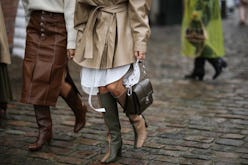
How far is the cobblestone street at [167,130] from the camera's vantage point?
432 cm

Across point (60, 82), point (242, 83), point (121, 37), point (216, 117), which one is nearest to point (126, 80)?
point (121, 37)

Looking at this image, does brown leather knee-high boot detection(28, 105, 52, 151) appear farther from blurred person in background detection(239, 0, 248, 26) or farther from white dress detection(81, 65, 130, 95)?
blurred person in background detection(239, 0, 248, 26)

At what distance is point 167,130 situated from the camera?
511 centimetres

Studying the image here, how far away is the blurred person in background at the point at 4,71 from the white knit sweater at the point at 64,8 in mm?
403

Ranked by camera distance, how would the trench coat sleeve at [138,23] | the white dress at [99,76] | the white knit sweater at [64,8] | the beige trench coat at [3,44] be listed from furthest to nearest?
the beige trench coat at [3,44], the white knit sweater at [64,8], the white dress at [99,76], the trench coat sleeve at [138,23]

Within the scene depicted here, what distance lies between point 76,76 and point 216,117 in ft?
9.77

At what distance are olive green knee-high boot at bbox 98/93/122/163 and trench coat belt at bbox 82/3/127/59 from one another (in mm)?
390

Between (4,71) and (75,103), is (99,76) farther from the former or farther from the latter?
(4,71)

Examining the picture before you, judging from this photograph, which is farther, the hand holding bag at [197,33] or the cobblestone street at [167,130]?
the hand holding bag at [197,33]

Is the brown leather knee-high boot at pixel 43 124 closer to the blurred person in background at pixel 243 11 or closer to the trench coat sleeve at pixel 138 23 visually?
the trench coat sleeve at pixel 138 23

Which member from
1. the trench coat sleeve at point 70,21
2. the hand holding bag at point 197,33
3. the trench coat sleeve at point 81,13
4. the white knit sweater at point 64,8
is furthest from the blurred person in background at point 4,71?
the hand holding bag at point 197,33

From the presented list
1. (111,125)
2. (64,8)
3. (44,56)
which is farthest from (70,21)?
(111,125)

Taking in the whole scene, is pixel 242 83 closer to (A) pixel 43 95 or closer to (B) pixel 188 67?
(B) pixel 188 67

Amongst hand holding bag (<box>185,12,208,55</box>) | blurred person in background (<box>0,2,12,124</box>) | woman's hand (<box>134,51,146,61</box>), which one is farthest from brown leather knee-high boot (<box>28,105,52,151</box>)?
hand holding bag (<box>185,12,208,55</box>)
